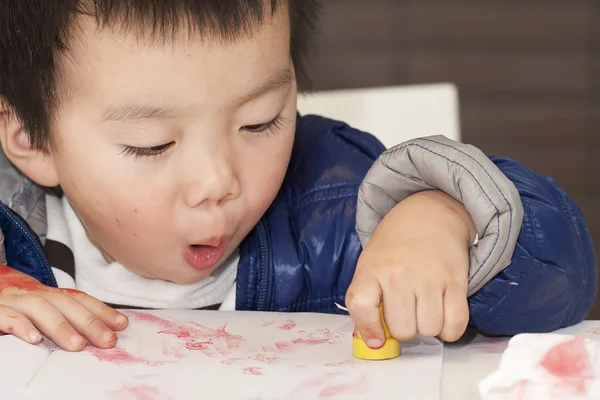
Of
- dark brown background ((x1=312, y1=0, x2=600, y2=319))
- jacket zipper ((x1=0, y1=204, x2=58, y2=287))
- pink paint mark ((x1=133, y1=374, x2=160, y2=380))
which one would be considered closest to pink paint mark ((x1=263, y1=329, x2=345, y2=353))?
pink paint mark ((x1=133, y1=374, x2=160, y2=380))

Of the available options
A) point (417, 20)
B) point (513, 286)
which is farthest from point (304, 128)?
point (417, 20)

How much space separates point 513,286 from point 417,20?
1872 millimetres

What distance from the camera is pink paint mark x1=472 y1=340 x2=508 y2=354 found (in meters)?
0.79

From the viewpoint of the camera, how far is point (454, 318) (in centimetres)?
74

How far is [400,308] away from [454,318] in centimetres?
4

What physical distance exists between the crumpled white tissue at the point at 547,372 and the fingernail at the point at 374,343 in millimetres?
99

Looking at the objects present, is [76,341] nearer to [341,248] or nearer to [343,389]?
[343,389]

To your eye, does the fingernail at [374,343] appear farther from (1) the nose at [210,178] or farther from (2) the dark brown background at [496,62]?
(2) the dark brown background at [496,62]

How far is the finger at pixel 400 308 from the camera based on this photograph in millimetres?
729

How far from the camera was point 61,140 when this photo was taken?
0.95 meters

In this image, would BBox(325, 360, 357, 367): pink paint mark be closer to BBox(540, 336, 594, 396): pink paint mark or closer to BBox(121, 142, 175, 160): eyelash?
BBox(540, 336, 594, 396): pink paint mark

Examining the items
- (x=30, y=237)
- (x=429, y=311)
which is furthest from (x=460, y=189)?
(x=30, y=237)

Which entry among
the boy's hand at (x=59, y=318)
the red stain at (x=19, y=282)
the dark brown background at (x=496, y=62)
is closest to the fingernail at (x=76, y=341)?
the boy's hand at (x=59, y=318)

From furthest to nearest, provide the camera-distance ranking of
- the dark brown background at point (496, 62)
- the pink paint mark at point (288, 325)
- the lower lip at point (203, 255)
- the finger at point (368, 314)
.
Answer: the dark brown background at point (496, 62) → the lower lip at point (203, 255) → the pink paint mark at point (288, 325) → the finger at point (368, 314)
